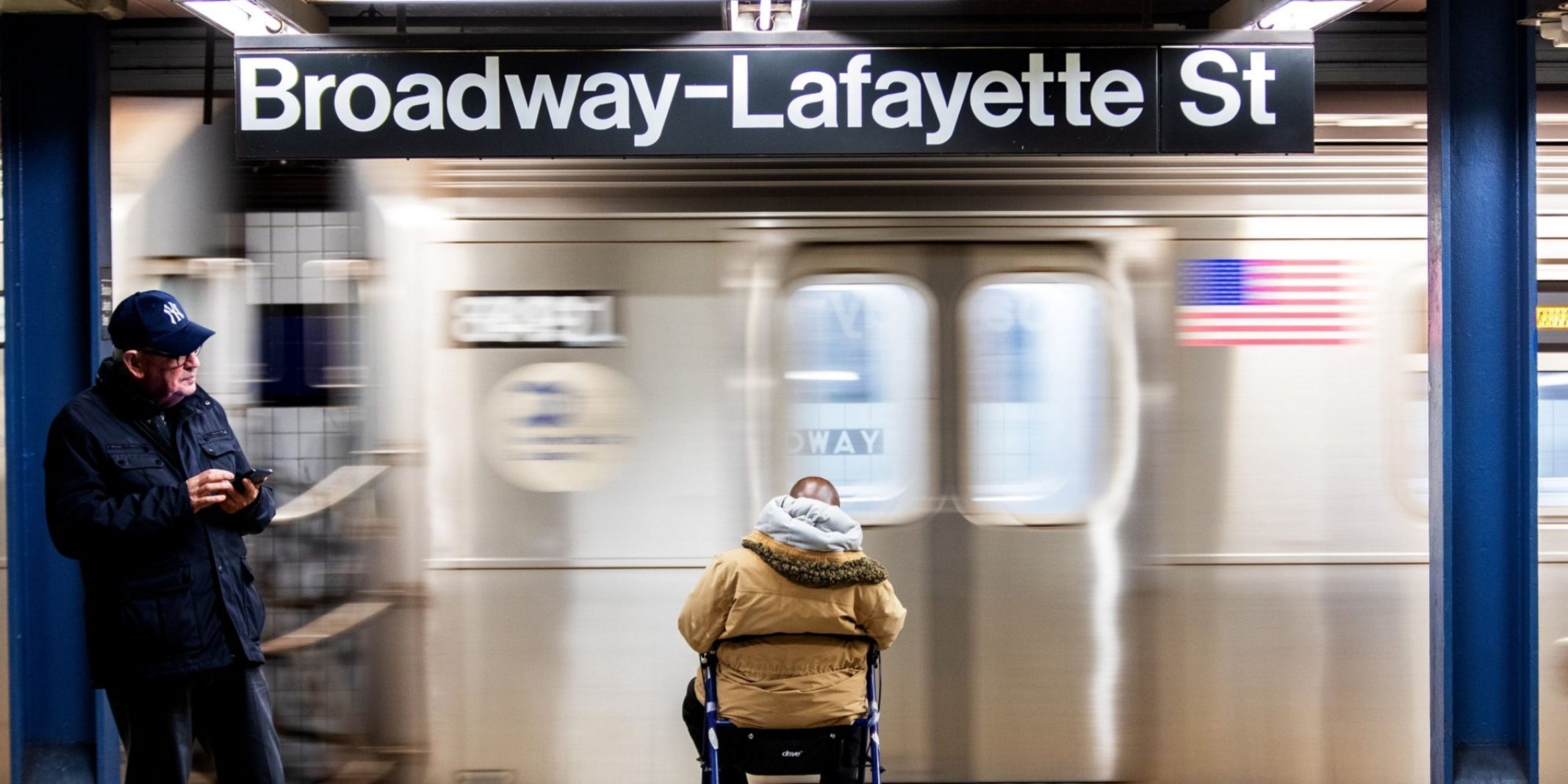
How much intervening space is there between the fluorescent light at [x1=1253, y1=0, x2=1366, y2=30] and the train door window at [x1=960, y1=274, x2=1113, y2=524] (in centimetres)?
97

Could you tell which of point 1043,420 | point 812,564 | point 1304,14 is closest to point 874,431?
point 1043,420

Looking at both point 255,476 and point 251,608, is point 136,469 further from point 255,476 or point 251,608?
point 251,608

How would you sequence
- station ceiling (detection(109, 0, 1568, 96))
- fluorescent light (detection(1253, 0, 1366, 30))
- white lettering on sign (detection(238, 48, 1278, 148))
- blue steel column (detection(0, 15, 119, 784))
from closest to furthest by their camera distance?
1. white lettering on sign (detection(238, 48, 1278, 148))
2. fluorescent light (detection(1253, 0, 1366, 30))
3. blue steel column (detection(0, 15, 119, 784))
4. station ceiling (detection(109, 0, 1568, 96))

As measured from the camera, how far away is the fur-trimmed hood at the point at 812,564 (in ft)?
10.6

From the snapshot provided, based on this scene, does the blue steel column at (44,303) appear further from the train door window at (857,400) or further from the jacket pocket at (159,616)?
the train door window at (857,400)

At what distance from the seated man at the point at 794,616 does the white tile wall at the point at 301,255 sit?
172 centimetres

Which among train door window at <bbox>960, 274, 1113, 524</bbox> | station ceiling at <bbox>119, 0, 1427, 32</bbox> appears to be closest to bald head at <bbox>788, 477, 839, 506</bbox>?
train door window at <bbox>960, 274, 1113, 524</bbox>

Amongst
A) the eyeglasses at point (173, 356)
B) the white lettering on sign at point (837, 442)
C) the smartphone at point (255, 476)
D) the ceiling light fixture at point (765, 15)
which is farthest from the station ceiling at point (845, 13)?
the smartphone at point (255, 476)

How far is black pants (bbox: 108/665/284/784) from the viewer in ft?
10.0

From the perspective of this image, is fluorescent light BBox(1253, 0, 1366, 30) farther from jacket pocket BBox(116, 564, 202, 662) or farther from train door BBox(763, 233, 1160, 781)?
jacket pocket BBox(116, 564, 202, 662)

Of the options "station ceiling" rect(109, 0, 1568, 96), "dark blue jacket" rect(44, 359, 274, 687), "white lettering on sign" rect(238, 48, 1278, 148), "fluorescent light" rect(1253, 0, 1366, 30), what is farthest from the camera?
"station ceiling" rect(109, 0, 1568, 96)

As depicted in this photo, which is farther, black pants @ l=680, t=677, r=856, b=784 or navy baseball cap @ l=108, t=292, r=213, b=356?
black pants @ l=680, t=677, r=856, b=784

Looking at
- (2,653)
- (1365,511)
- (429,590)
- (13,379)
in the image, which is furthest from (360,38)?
(1365,511)

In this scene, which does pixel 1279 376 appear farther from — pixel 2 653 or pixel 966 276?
pixel 2 653
